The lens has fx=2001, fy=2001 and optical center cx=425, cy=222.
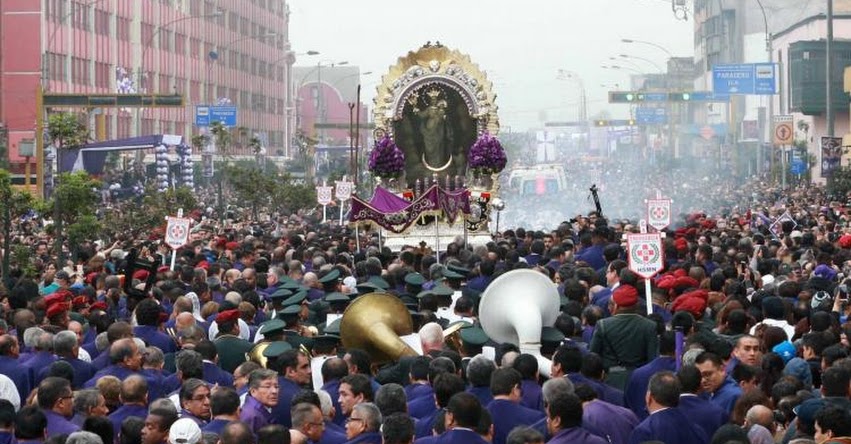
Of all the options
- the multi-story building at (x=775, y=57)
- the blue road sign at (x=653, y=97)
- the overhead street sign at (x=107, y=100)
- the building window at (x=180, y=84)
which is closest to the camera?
the overhead street sign at (x=107, y=100)

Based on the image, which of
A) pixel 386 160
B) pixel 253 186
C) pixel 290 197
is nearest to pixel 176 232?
pixel 386 160

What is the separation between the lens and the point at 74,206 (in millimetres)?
29328

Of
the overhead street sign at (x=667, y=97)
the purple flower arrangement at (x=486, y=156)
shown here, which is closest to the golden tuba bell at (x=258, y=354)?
the purple flower arrangement at (x=486, y=156)

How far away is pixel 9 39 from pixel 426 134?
1325 inches

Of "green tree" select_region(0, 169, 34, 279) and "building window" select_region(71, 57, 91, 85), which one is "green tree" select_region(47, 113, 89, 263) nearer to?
"green tree" select_region(0, 169, 34, 279)

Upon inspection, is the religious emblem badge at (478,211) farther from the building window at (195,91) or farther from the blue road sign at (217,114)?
the building window at (195,91)

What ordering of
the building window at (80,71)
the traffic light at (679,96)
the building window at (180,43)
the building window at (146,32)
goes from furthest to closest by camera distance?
the building window at (180,43) → the traffic light at (679,96) → the building window at (146,32) → the building window at (80,71)

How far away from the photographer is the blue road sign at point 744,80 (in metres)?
75.8

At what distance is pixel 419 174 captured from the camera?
4262 cm

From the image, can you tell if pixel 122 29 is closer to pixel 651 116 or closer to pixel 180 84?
pixel 180 84

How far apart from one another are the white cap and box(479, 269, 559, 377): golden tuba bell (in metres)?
4.32

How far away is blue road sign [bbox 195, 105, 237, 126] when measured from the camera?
3054 inches

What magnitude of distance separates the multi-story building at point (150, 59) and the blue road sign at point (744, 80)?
58.5 feet

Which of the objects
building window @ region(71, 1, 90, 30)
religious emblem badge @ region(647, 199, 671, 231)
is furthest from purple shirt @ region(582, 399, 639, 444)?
building window @ region(71, 1, 90, 30)
